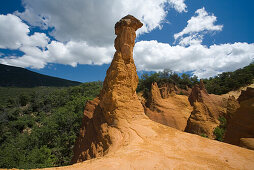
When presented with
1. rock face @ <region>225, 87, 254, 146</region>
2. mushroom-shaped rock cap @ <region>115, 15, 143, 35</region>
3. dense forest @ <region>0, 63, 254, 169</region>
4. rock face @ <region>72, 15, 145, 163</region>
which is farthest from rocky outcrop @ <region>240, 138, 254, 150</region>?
mushroom-shaped rock cap @ <region>115, 15, 143, 35</region>

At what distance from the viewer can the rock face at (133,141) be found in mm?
3143

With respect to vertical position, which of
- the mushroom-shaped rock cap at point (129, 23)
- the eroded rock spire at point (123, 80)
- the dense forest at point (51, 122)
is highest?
the mushroom-shaped rock cap at point (129, 23)

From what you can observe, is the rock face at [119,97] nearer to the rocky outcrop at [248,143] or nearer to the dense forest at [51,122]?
the rocky outcrop at [248,143]

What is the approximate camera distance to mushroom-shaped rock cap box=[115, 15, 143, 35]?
823 cm

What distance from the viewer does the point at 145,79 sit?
38.8 metres

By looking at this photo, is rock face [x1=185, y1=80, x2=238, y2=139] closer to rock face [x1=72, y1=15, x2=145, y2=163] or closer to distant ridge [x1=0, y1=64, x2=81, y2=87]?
rock face [x1=72, y1=15, x2=145, y2=163]

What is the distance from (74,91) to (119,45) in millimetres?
41851

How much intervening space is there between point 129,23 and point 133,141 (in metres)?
7.46

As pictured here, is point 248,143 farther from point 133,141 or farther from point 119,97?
point 119,97

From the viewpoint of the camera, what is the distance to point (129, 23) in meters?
8.26

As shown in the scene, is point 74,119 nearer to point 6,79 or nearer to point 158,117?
point 158,117

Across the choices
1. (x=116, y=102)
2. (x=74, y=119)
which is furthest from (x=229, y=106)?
(x=74, y=119)

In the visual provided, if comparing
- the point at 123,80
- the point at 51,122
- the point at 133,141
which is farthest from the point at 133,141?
the point at 51,122

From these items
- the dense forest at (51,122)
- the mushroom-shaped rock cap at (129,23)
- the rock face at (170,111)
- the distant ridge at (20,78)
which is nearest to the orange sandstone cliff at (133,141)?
the mushroom-shaped rock cap at (129,23)
